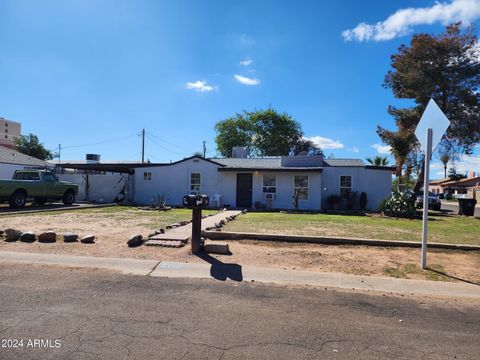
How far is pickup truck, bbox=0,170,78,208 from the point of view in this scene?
17844 mm

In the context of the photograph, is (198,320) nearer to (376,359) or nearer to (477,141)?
(376,359)

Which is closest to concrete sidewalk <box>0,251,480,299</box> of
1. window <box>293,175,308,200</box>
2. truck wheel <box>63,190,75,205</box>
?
window <box>293,175,308,200</box>

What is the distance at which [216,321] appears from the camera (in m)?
4.08

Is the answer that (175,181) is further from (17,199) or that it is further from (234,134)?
(234,134)

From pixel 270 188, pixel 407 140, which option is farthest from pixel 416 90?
pixel 270 188

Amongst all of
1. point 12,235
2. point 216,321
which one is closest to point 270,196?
point 12,235

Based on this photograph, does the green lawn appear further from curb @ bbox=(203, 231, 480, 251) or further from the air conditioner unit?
the air conditioner unit

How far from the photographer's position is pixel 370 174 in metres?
22.5

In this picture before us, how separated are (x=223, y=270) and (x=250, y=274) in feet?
1.70

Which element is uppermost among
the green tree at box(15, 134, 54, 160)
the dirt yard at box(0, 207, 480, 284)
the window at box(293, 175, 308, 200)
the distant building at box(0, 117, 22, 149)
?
the distant building at box(0, 117, 22, 149)

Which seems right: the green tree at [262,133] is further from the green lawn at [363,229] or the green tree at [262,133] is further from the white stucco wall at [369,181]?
the green lawn at [363,229]

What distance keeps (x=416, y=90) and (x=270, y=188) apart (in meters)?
15.0

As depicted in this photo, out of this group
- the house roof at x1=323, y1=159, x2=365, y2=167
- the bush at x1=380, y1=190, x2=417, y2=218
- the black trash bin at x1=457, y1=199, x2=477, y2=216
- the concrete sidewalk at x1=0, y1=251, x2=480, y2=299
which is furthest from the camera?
the house roof at x1=323, y1=159, x2=365, y2=167

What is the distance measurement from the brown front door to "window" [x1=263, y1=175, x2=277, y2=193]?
3.14 feet
